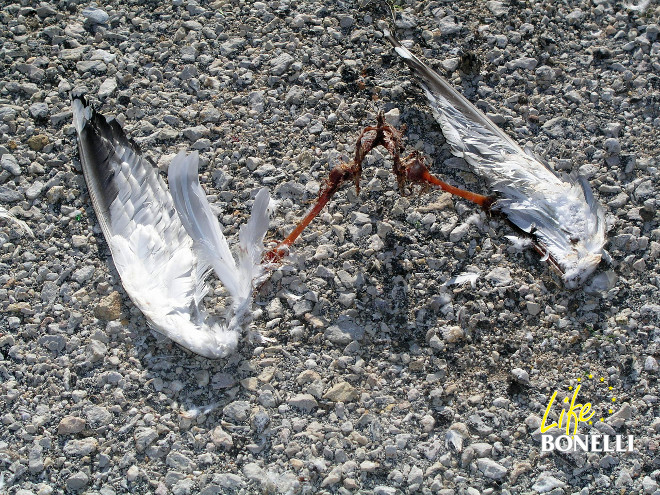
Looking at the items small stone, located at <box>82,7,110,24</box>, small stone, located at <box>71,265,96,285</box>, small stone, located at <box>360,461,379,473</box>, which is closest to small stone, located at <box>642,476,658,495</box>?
small stone, located at <box>360,461,379,473</box>

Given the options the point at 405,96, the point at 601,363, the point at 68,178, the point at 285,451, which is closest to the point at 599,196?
the point at 601,363

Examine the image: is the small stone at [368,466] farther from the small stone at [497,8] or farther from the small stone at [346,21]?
the small stone at [497,8]

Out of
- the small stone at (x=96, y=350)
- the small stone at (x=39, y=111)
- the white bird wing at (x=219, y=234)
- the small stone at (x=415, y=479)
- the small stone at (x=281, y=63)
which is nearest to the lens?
the small stone at (x=415, y=479)

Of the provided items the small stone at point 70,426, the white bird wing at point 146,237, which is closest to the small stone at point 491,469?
the white bird wing at point 146,237

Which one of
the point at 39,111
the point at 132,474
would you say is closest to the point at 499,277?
the point at 132,474

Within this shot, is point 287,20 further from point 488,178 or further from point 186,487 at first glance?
point 186,487

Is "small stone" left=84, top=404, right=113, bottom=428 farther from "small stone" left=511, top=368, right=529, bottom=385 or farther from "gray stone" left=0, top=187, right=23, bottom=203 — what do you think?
"small stone" left=511, top=368, right=529, bottom=385
